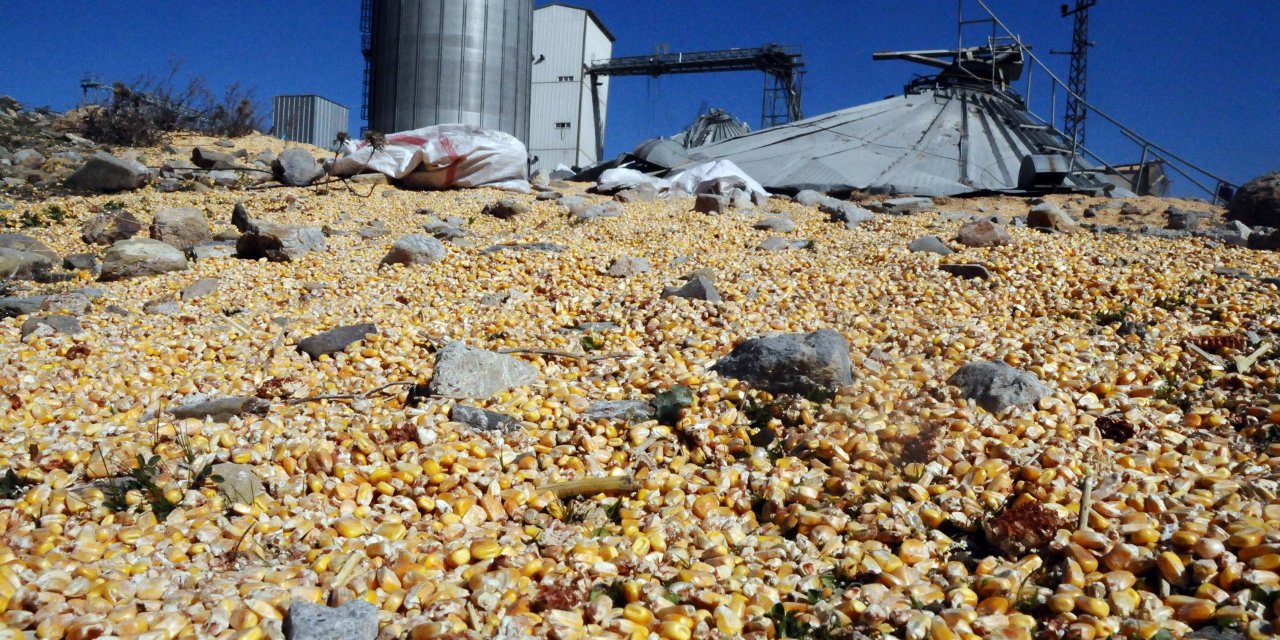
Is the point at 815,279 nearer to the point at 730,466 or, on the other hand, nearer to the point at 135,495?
the point at 730,466

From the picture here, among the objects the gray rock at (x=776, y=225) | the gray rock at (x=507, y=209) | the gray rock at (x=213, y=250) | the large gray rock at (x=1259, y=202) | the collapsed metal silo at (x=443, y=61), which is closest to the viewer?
the gray rock at (x=213, y=250)

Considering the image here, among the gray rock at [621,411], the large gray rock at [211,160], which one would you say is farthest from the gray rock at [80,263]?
the large gray rock at [211,160]

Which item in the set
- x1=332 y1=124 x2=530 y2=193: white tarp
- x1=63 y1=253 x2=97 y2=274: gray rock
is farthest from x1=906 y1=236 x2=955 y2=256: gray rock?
x1=63 y1=253 x2=97 y2=274: gray rock

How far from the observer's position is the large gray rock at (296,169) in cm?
1052

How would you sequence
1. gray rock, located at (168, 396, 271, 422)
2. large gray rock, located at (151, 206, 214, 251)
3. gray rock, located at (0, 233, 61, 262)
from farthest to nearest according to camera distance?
large gray rock, located at (151, 206, 214, 251) < gray rock, located at (0, 233, 61, 262) < gray rock, located at (168, 396, 271, 422)

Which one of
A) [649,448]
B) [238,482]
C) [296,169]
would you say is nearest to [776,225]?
[649,448]

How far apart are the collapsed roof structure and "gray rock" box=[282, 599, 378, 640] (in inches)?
399

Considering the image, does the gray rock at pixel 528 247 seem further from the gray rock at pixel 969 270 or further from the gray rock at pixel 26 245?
the gray rock at pixel 26 245

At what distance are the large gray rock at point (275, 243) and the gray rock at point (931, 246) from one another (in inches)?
198

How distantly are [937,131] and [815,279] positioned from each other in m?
8.30

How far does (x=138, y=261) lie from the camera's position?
5836 mm

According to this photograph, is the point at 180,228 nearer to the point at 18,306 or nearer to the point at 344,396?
the point at 18,306

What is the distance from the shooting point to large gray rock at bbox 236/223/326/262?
20.9 ft

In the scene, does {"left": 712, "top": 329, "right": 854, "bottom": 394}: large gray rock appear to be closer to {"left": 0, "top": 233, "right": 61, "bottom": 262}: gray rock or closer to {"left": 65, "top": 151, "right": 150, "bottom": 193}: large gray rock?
{"left": 0, "top": 233, "right": 61, "bottom": 262}: gray rock
